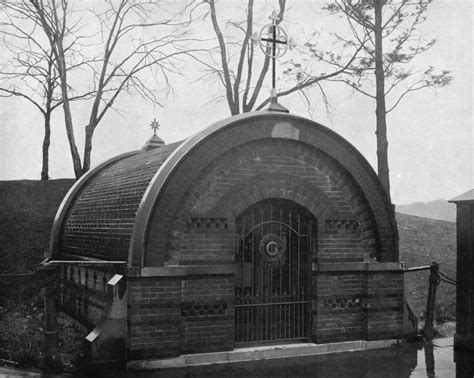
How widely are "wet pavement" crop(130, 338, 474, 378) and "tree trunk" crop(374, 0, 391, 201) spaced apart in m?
7.03

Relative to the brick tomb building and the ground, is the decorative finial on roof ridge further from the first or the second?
the ground

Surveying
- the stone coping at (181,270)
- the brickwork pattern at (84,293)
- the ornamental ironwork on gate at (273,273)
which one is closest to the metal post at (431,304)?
the ornamental ironwork on gate at (273,273)

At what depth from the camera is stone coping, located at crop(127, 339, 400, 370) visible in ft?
28.7

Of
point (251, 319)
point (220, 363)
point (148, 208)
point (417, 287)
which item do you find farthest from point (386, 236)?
point (417, 287)

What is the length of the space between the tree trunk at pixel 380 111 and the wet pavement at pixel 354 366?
703cm

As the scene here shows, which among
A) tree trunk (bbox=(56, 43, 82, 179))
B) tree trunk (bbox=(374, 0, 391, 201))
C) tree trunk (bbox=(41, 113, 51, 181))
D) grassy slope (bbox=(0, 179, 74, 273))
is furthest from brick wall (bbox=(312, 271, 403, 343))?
tree trunk (bbox=(41, 113, 51, 181))

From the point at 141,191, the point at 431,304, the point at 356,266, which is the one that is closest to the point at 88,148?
the point at 141,191

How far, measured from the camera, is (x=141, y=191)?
32.4 feet

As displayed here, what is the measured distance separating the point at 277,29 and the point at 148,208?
4.83 meters

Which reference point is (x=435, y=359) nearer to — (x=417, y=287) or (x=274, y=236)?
(x=274, y=236)

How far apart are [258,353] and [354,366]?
5.34ft

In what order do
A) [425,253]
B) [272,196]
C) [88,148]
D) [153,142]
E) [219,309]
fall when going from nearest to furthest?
[219,309]
[272,196]
[153,142]
[88,148]
[425,253]

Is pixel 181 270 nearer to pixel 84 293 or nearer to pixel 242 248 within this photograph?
pixel 242 248

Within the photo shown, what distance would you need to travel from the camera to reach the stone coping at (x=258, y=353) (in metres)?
8.74
